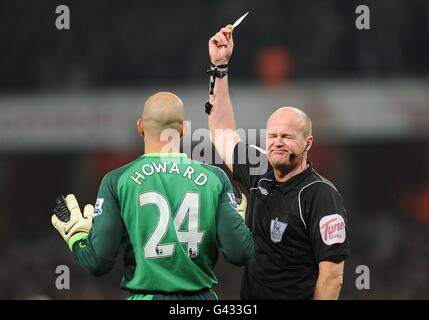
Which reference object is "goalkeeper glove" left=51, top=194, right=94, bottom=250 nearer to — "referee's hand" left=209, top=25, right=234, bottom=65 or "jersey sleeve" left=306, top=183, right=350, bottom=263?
"jersey sleeve" left=306, top=183, right=350, bottom=263

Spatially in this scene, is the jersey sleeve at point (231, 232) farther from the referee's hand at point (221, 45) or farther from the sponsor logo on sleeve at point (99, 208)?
the referee's hand at point (221, 45)

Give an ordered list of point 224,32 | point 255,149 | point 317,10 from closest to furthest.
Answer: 1. point 224,32
2. point 255,149
3. point 317,10

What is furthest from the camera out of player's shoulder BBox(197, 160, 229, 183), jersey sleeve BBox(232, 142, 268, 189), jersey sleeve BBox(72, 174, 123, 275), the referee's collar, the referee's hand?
jersey sleeve BBox(232, 142, 268, 189)

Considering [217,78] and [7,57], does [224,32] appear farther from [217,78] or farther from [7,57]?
[7,57]

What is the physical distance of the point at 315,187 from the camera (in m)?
4.52

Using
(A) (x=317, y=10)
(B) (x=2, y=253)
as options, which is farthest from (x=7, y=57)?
(A) (x=317, y=10)

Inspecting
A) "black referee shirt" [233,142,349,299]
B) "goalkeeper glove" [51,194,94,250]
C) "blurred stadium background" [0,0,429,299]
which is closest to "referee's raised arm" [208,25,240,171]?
"black referee shirt" [233,142,349,299]

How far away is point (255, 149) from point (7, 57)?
11580 millimetres

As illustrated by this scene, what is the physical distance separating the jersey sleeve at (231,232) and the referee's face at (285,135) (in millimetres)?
576

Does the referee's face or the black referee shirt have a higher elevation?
the referee's face

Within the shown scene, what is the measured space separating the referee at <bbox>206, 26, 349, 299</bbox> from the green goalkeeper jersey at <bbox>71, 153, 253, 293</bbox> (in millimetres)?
530

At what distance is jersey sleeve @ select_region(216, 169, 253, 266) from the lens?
13.1 ft

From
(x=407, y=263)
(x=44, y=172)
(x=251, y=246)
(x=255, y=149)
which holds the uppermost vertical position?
(x=255, y=149)

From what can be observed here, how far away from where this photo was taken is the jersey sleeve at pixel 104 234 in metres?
3.94
